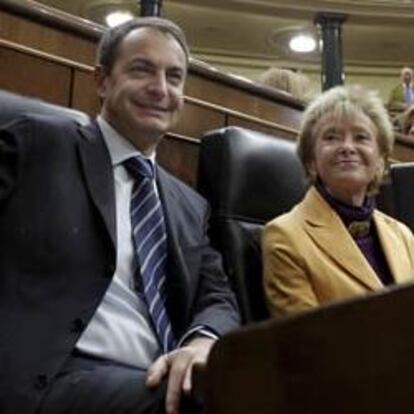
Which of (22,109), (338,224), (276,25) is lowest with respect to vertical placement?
(338,224)

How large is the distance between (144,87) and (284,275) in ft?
1.67

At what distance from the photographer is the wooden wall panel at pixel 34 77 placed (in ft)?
6.35

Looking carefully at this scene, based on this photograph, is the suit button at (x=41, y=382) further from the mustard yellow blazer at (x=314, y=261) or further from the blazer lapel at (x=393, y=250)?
the blazer lapel at (x=393, y=250)

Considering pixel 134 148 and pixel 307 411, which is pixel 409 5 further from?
pixel 307 411

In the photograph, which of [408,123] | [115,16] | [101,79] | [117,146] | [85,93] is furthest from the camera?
[115,16]

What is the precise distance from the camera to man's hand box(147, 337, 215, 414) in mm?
968

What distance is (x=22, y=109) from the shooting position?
152 cm

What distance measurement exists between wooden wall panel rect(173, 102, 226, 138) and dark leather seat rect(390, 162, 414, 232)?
563mm

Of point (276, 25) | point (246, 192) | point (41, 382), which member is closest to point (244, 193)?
point (246, 192)

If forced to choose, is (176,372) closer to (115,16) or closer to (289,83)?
(289,83)

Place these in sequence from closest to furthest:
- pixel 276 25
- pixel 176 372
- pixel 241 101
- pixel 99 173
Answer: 1. pixel 176 372
2. pixel 99 173
3. pixel 241 101
4. pixel 276 25

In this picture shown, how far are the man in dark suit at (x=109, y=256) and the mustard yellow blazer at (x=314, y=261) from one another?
196 millimetres

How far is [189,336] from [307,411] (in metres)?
0.55

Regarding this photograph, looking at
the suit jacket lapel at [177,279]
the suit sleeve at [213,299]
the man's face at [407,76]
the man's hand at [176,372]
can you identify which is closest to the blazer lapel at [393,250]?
the suit sleeve at [213,299]
